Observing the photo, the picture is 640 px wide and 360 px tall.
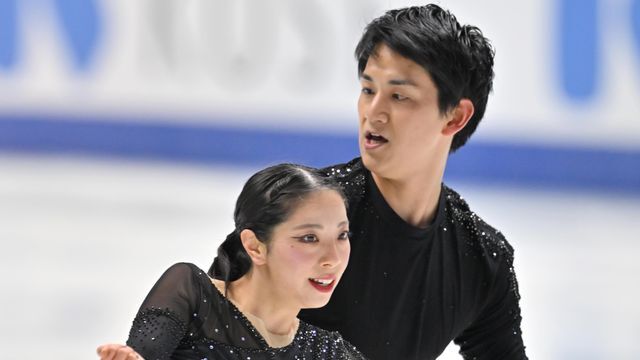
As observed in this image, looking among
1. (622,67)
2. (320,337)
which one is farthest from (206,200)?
(320,337)

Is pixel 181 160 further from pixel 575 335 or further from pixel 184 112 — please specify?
pixel 575 335

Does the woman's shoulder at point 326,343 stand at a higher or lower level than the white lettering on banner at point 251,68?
lower

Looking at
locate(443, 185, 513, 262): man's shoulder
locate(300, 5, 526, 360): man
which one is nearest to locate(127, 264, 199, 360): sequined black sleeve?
locate(300, 5, 526, 360): man

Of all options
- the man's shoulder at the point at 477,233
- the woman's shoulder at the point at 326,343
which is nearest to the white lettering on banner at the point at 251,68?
the man's shoulder at the point at 477,233

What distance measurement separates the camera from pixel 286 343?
1.85 meters

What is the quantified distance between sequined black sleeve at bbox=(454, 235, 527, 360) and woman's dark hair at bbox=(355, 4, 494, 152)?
0.37 meters

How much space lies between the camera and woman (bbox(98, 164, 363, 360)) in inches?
69.8

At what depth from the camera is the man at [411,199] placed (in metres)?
2.25

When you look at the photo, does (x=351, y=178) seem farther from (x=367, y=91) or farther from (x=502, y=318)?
(x=502, y=318)

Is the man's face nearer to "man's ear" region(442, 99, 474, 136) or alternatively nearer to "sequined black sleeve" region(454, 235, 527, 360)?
"man's ear" region(442, 99, 474, 136)

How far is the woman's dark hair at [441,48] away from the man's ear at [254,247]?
1.86ft

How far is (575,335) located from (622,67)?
178 cm

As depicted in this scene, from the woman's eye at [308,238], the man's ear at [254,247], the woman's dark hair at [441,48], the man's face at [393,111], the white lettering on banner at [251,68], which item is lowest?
the man's ear at [254,247]

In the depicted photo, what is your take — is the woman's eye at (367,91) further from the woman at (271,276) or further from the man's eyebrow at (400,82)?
the woman at (271,276)
